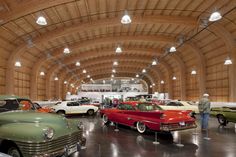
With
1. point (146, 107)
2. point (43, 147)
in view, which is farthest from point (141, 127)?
point (43, 147)

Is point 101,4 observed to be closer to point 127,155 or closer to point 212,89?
point 127,155

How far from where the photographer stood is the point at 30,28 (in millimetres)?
17016

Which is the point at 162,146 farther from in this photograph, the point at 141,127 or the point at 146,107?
the point at 146,107

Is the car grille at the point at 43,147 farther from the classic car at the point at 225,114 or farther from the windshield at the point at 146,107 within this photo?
the classic car at the point at 225,114

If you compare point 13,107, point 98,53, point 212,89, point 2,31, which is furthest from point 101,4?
point 212,89

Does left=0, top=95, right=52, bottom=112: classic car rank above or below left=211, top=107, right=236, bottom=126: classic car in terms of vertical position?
above

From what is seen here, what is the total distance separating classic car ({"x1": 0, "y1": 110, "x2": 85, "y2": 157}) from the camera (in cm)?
480

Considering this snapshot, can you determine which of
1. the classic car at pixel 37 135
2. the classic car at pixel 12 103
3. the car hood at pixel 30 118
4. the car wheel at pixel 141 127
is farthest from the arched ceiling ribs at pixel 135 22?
the car hood at pixel 30 118

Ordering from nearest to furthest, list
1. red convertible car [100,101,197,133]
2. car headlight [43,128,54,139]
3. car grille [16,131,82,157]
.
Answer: car grille [16,131,82,157], car headlight [43,128,54,139], red convertible car [100,101,197,133]

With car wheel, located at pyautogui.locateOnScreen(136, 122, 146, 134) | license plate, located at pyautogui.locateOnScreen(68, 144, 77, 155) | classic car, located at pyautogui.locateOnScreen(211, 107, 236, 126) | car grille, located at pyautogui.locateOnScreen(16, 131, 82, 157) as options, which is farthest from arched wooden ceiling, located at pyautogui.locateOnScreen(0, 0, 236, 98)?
car grille, located at pyautogui.locateOnScreen(16, 131, 82, 157)


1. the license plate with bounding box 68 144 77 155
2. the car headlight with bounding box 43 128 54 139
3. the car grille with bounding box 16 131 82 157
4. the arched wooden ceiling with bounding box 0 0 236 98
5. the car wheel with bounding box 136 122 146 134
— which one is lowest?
the car wheel with bounding box 136 122 146 134

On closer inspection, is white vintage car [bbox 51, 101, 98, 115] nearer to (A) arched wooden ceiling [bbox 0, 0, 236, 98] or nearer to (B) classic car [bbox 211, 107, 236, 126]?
(A) arched wooden ceiling [bbox 0, 0, 236, 98]

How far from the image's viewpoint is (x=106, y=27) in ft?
62.8

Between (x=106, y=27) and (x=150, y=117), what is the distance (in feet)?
38.7
